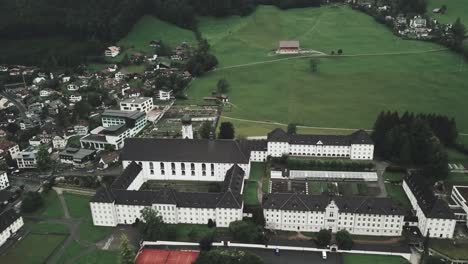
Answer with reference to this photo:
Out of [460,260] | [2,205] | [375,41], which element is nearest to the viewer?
[460,260]

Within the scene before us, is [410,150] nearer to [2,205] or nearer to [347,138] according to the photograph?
[347,138]

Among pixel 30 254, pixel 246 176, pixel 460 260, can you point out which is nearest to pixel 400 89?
pixel 246 176

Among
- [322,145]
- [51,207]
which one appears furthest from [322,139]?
[51,207]

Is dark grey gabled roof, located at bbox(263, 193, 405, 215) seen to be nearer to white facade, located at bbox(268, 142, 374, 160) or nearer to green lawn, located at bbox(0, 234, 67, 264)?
white facade, located at bbox(268, 142, 374, 160)

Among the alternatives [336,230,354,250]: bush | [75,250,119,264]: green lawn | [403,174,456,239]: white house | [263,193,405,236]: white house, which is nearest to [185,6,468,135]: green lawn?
[263,193,405,236]: white house

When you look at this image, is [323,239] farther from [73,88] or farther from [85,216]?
[73,88]

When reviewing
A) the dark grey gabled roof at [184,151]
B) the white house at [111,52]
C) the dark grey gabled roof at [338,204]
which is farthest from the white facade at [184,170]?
the white house at [111,52]

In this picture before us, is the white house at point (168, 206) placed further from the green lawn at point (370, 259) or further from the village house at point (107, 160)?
the village house at point (107, 160)
